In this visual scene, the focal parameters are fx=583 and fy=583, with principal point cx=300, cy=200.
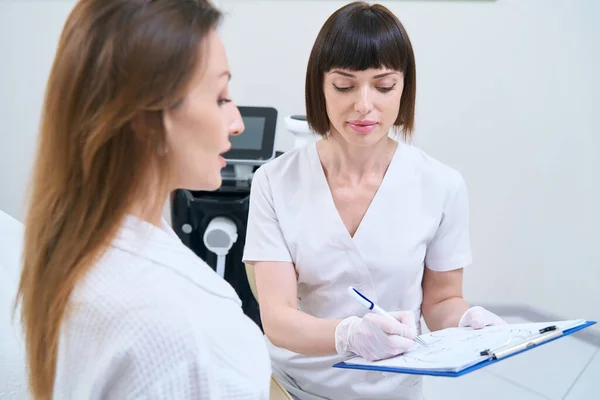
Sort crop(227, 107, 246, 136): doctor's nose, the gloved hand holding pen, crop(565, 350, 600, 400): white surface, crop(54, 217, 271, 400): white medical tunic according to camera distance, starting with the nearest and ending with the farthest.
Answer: crop(54, 217, 271, 400): white medical tunic, crop(227, 107, 246, 136): doctor's nose, the gloved hand holding pen, crop(565, 350, 600, 400): white surface

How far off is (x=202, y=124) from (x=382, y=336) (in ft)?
1.67

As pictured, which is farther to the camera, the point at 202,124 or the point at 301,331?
the point at 301,331

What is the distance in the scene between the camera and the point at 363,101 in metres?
1.12

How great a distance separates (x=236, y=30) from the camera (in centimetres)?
223

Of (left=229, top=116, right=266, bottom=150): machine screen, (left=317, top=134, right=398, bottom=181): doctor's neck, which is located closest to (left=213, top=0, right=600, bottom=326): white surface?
(left=229, top=116, right=266, bottom=150): machine screen

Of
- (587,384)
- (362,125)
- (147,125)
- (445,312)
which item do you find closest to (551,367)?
(587,384)

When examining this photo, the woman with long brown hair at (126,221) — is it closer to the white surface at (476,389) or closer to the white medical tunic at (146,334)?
the white medical tunic at (146,334)

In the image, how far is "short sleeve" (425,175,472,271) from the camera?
1.24 m

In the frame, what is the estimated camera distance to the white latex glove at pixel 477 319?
1.08 meters

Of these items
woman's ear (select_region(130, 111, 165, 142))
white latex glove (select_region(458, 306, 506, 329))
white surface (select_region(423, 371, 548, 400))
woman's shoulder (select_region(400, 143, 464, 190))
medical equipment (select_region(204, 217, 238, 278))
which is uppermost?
woman's ear (select_region(130, 111, 165, 142))

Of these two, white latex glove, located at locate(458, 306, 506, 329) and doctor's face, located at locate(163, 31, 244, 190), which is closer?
doctor's face, located at locate(163, 31, 244, 190)

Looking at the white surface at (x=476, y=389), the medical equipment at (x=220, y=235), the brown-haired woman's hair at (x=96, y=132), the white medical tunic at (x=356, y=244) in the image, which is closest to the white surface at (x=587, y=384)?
the white surface at (x=476, y=389)

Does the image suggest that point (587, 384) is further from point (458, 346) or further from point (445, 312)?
point (458, 346)

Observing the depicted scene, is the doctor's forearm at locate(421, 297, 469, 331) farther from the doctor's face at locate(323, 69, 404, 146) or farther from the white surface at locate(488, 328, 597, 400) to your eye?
the white surface at locate(488, 328, 597, 400)
